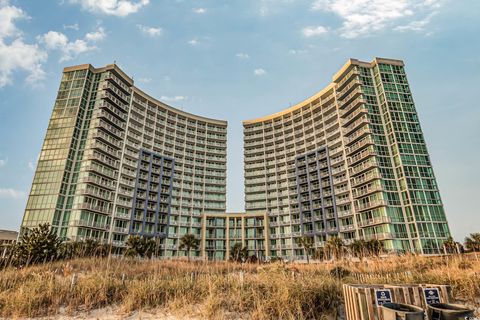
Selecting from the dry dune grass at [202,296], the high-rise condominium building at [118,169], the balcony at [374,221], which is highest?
the high-rise condominium building at [118,169]

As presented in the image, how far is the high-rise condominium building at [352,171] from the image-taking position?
4691 cm

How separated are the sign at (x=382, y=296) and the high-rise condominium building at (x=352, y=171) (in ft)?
146

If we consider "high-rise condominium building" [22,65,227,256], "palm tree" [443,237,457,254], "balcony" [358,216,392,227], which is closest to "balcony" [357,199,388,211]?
"balcony" [358,216,392,227]

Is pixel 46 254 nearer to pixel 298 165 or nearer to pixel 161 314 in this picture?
pixel 161 314

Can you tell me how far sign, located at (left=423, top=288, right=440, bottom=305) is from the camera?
21.9 ft

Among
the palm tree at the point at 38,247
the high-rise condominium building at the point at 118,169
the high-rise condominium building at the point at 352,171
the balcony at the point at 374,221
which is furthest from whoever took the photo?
the high-rise condominium building at the point at 118,169

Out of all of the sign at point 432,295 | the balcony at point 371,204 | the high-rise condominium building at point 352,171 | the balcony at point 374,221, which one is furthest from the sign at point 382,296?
the balcony at point 371,204

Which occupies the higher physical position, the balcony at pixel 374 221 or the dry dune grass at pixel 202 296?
the balcony at pixel 374 221

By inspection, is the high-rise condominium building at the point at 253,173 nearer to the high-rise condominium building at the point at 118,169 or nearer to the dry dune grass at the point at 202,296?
the high-rise condominium building at the point at 118,169

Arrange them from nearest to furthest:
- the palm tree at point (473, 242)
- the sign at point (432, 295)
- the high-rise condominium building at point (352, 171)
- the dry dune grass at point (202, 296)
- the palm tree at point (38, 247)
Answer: the sign at point (432, 295) < the dry dune grass at point (202, 296) < the palm tree at point (38, 247) < the palm tree at point (473, 242) < the high-rise condominium building at point (352, 171)

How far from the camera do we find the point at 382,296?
6387 mm

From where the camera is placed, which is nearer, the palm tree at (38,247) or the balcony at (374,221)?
the palm tree at (38,247)

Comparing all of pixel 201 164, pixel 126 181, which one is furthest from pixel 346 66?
pixel 126 181

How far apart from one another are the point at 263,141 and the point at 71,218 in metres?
54.6
